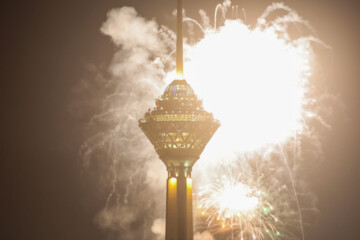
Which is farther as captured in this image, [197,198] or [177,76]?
[197,198]

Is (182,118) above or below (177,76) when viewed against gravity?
below

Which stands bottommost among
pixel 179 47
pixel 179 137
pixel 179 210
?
pixel 179 210

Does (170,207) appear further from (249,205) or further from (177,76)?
(177,76)

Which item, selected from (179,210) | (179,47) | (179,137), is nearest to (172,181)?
(179,210)

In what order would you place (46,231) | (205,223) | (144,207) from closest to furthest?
(205,223) → (144,207) → (46,231)

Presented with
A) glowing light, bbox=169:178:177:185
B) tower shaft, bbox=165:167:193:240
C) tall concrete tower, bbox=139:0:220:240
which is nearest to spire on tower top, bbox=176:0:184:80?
tall concrete tower, bbox=139:0:220:240

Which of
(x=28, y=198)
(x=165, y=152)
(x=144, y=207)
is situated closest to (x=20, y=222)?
(x=28, y=198)

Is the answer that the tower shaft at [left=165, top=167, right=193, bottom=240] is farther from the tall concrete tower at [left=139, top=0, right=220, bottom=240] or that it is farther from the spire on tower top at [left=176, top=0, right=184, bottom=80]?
the spire on tower top at [left=176, top=0, right=184, bottom=80]

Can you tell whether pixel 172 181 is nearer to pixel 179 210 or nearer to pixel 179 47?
pixel 179 210

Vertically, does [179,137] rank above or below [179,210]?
above
